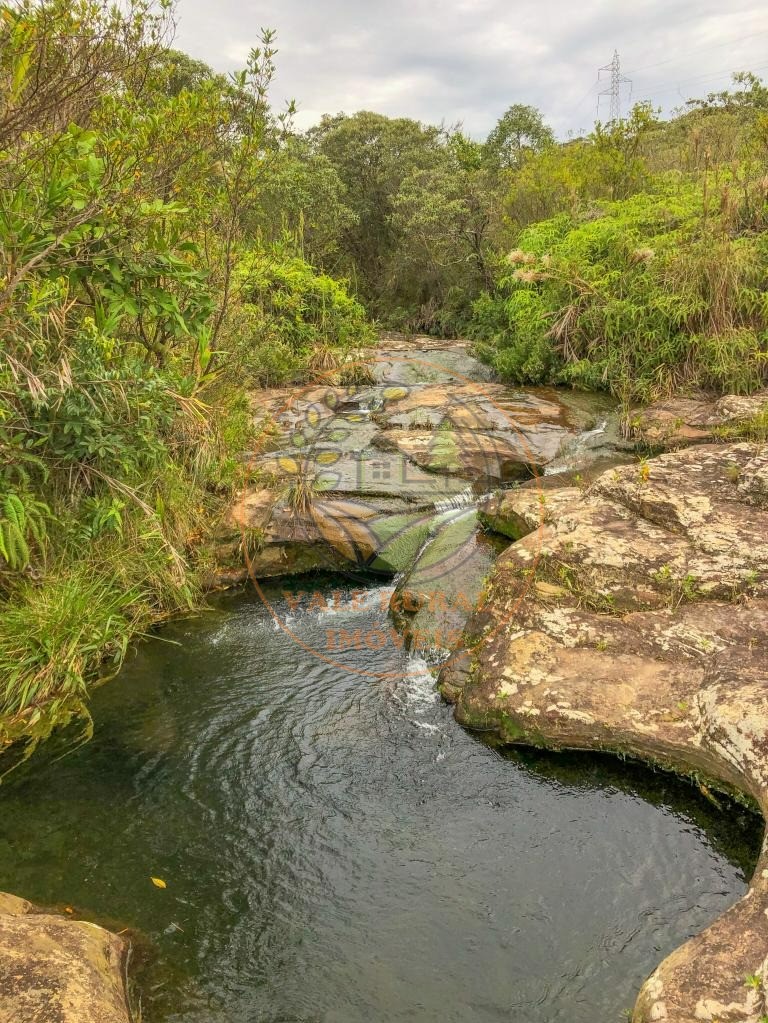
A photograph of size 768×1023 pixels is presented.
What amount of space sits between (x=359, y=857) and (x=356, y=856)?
1 cm

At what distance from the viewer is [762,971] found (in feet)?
7.09

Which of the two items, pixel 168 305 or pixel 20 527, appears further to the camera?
pixel 168 305

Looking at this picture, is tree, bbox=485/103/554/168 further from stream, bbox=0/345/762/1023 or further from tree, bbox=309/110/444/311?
stream, bbox=0/345/762/1023

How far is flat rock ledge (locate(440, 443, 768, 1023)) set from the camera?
3.33m

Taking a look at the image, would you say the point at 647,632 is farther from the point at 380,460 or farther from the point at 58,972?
the point at 380,460

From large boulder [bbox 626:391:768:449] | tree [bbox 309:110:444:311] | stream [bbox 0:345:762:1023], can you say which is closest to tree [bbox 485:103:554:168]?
tree [bbox 309:110:444:311]

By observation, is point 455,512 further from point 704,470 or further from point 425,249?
point 425,249

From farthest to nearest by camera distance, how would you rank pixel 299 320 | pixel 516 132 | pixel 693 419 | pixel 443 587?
1. pixel 516 132
2. pixel 299 320
3. pixel 693 419
4. pixel 443 587

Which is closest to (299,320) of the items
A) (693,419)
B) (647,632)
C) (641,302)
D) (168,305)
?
(641,302)

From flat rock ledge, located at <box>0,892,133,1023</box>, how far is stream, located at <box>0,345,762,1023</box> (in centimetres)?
20

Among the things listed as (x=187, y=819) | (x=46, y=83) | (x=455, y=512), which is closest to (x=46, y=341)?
(x=46, y=83)

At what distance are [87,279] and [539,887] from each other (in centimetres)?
430

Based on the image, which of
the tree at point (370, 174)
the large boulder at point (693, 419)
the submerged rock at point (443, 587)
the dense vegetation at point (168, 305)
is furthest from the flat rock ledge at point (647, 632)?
the tree at point (370, 174)

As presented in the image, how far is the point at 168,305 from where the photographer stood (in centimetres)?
446
